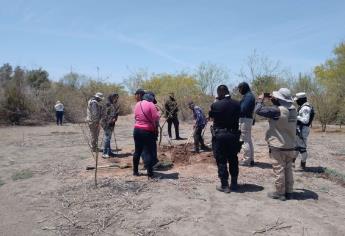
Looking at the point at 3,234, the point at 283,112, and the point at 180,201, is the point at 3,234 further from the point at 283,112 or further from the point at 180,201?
the point at 283,112

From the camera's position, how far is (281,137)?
646 centimetres

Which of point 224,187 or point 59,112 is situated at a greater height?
point 59,112

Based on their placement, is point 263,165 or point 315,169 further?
point 263,165

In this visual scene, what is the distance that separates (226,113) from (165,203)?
176cm

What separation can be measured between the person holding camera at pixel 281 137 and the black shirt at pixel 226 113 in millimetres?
406

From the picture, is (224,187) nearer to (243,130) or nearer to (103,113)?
(243,130)

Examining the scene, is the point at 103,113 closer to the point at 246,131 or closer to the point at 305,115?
the point at 246,131

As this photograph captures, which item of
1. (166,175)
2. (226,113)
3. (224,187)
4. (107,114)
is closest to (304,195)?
(224,187)

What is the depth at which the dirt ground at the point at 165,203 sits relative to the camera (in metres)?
5.57

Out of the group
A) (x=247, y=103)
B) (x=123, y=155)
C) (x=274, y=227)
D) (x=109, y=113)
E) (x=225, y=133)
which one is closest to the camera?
(x=274, y=227)

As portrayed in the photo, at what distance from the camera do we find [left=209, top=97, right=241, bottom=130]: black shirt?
6.83 metres

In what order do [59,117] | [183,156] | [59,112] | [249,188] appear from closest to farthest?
1. [249,188]
2. [183,156]
3. [59,112]
4. [59,117]

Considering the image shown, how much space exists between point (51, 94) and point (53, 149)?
639 inches

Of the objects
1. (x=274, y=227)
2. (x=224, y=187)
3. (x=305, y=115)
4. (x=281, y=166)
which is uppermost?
(x=305, y=115)
